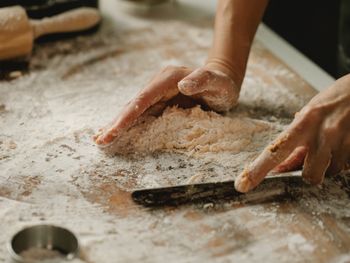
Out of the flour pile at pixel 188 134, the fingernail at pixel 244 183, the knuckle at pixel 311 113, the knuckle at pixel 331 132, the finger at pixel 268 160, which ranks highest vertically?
the knuckle at pixel 311 113

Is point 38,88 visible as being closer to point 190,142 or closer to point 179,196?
point 190,142

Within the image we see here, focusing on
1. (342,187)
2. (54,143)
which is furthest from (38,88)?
(342,187)

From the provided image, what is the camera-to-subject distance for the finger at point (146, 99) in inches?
55.2

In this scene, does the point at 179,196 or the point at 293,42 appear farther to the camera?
the point at 293,42

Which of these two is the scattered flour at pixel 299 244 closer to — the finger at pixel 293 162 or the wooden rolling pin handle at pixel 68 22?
the finger at pixel 293 162

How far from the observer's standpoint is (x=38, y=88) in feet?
5.60

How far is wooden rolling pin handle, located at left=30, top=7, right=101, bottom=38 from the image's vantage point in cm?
191

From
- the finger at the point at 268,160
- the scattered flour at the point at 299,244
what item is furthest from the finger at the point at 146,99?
the scattered flour at the point at 299,244

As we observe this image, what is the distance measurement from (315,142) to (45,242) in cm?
59

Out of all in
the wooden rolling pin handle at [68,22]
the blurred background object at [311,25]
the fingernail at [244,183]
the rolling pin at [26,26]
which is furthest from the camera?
the blurred background object at [311,25]

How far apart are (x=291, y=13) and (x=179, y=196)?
55.0 inches

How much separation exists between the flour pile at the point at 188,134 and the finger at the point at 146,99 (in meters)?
0.03

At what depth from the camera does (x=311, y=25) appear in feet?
7.89

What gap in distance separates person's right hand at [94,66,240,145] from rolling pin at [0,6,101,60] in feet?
1.72
